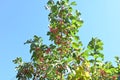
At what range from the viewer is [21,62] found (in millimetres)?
11164

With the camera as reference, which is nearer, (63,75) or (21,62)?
(63,75)

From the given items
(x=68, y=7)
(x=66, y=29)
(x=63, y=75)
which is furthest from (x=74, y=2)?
(x=63, y=75)

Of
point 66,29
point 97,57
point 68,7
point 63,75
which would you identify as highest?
point 68,7

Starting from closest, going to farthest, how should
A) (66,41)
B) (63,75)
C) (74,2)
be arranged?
1. (63,75)
2. (66,41)
3. (74,2)

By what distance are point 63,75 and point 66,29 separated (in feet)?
5.48

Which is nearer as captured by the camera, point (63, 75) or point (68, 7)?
point (63, 75)

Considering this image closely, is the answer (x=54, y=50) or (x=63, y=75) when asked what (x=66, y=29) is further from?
(x=63, y=75)

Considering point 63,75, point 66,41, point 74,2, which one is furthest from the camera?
point 74,2

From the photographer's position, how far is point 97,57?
34.1 ft

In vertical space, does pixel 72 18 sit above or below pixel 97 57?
above

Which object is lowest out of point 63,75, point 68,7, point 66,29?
point 63,75

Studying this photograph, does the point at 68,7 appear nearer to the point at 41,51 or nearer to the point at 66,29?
the point at 66,29

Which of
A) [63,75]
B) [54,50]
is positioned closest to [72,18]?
[54,50]

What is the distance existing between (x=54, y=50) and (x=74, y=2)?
1.93 metres
